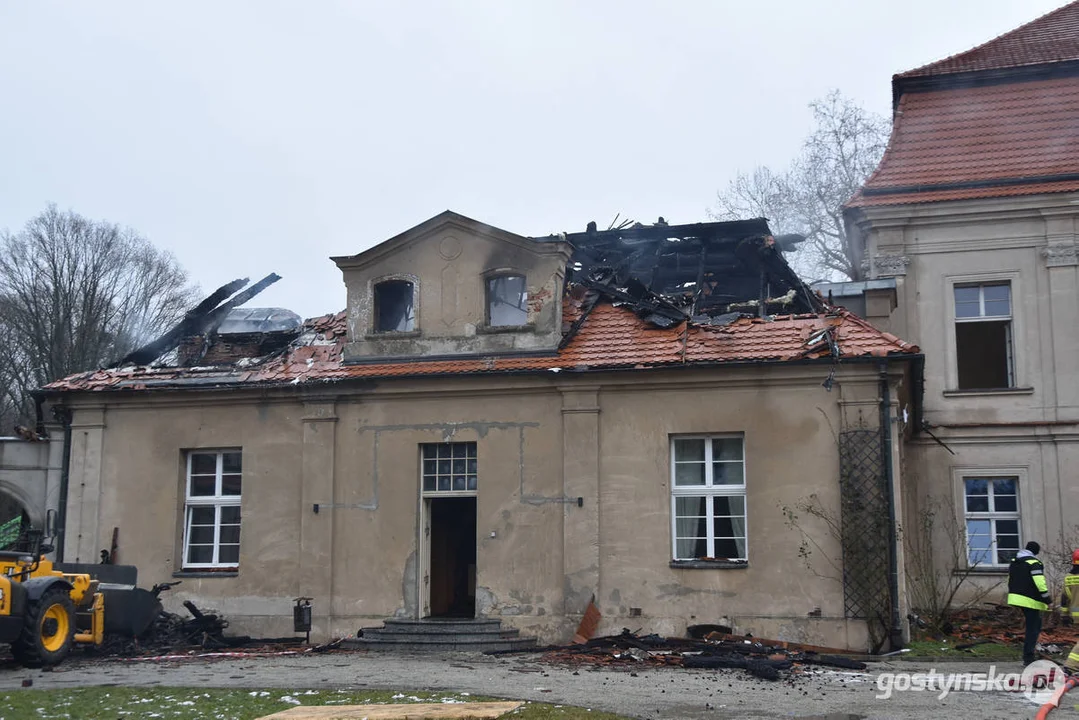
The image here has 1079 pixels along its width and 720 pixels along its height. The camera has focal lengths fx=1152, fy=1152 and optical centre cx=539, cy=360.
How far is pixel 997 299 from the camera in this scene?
21688mm

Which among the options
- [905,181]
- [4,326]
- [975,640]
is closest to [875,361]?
[975,640]

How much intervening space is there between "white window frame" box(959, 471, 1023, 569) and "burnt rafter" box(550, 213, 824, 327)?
4955 mm

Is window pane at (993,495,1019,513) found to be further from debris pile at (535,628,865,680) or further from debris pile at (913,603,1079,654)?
debris pile at (535,628,865,680)

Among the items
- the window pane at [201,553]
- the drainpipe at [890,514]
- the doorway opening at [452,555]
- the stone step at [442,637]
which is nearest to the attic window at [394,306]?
the doorway opening at [452,555]

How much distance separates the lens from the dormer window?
60.4ft

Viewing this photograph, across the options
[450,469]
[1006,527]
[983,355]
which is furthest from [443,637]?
[983,355]

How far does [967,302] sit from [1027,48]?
6.18m

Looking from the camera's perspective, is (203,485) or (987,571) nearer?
(203,485)

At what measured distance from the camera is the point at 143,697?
1191 centimetres

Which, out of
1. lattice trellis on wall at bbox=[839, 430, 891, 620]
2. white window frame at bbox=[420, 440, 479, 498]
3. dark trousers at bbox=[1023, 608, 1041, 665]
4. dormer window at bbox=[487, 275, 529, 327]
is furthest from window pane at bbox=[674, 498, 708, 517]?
dark trousers at bbox=[1023, 608, 1041, 665]

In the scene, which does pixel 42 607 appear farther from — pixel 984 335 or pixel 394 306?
pixel 984 335

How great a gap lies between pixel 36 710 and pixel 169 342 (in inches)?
421

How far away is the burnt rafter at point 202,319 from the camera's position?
20.4 metres

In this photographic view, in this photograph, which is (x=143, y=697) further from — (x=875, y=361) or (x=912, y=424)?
(x=912, y=424)
